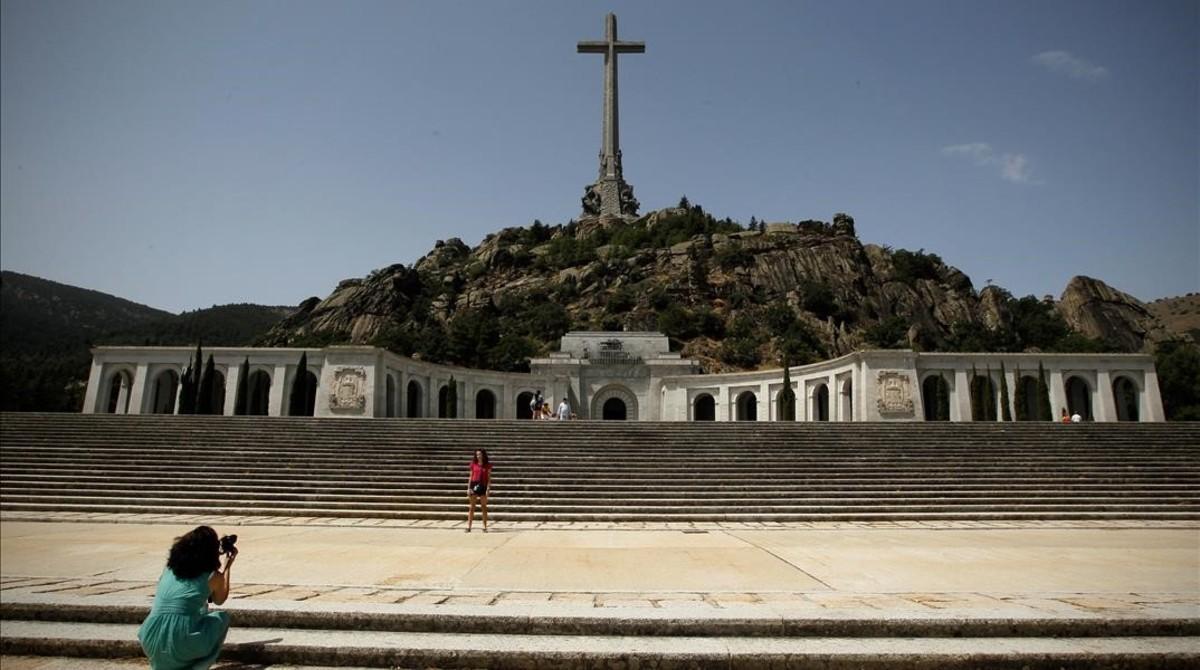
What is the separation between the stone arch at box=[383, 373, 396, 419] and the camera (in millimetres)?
29850

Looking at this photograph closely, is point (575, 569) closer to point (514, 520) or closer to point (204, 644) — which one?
point (204, 644)

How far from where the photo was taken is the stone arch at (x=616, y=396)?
43.2 meters

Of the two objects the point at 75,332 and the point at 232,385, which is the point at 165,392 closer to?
the point at 232,385

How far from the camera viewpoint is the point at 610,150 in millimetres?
81250

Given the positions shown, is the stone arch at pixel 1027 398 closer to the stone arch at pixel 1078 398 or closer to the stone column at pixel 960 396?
the stone arch at pixel 1078 398

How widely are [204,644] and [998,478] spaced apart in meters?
16.9

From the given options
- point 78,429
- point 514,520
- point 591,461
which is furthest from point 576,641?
point 78,429

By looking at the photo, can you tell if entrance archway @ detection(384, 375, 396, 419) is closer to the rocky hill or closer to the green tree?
the rocky hill

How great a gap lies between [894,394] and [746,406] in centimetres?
1326

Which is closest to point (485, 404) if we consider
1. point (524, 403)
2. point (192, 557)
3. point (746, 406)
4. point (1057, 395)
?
point (524, 403)

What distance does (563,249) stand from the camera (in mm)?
88750

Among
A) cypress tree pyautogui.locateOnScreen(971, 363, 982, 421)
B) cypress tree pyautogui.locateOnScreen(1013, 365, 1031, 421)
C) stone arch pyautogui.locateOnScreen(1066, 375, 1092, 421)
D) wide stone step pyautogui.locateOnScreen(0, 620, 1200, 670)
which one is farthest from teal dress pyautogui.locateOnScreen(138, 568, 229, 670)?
stone arch pyautogui.locateOnScreen(1066, 375, 1092, 421)

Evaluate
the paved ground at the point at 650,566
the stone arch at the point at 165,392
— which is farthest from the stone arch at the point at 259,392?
Answer: the paved ground at the point at 650,566

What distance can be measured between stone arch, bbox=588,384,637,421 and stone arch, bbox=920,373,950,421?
17.5 meters
